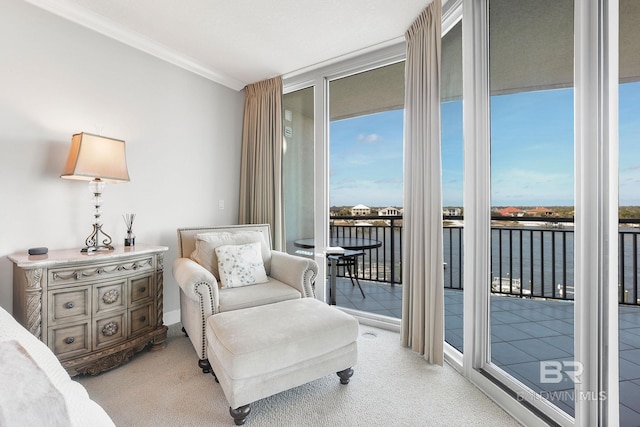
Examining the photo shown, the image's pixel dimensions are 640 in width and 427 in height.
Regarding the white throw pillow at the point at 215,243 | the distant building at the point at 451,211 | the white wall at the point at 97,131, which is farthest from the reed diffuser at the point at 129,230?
the distant building at the point at 451,211

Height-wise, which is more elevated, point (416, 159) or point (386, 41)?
point (386, 41)

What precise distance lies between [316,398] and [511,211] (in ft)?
5.25

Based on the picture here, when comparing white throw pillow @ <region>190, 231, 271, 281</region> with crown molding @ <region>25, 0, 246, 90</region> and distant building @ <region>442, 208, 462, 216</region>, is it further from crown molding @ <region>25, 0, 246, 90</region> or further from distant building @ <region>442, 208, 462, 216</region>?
crown molding @ <region>25, 0, 246, 90</region>

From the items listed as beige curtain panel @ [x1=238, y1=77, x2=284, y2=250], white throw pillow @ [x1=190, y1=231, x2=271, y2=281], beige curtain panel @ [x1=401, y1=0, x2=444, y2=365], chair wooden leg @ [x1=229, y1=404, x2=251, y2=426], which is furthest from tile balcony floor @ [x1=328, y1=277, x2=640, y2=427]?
beige curtain panel @ [x1=238, y1=77, x2=284, y2=250]

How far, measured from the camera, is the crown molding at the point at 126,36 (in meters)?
2.15

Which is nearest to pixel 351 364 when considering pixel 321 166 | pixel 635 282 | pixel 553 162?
pixel 635 282

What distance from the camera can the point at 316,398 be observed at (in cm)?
177

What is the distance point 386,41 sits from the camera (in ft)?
8.64

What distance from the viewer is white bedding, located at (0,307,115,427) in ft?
1.65

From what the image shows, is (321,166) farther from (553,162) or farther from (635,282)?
(635,282)

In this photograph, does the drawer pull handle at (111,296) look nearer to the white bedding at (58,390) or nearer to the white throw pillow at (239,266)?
the white throw pillow at (239,266)

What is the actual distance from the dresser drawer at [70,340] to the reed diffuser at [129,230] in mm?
677

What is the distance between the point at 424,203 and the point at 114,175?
7.32ft

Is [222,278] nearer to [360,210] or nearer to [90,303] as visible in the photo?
[90,303]
